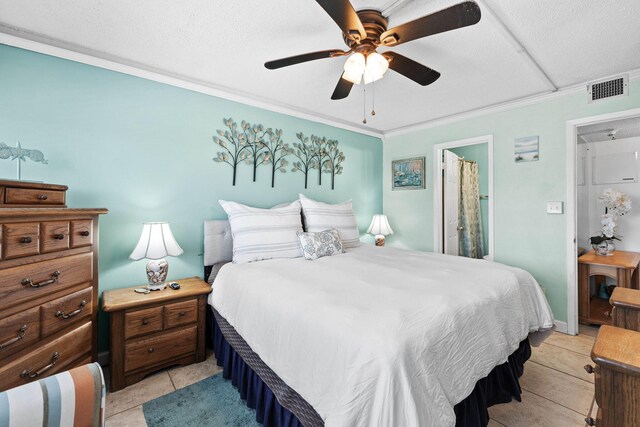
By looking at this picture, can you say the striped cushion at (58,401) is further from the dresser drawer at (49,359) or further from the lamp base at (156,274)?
the lamp base at (156,274)

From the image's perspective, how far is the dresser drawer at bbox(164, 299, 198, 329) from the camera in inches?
79.3

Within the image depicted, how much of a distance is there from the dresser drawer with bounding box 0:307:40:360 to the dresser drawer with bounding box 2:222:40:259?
0.89ft

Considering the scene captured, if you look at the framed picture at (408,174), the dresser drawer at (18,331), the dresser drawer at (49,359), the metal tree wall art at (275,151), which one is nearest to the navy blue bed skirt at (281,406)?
the dresser drawer at (49,359)

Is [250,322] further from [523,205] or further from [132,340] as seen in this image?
[523,205]

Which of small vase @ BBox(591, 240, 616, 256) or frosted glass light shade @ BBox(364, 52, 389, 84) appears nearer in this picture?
frosted glass light shade @ BBox(364, 52, 389, 84)

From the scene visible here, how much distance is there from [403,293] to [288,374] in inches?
26.9

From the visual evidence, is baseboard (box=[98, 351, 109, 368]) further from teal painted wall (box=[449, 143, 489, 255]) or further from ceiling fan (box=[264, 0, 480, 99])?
teal painted wall (box=[449, 143, 489, 255])

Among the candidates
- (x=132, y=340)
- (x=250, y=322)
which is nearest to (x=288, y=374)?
(x=250, y=322)

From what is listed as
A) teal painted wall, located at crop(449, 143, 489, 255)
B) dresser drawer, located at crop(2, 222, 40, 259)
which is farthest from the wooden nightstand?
teal painted wall, located at crop(449, 143, 489, 255)

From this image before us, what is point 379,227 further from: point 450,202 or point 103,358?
point 103,358

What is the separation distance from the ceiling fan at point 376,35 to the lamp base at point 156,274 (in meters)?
1.67

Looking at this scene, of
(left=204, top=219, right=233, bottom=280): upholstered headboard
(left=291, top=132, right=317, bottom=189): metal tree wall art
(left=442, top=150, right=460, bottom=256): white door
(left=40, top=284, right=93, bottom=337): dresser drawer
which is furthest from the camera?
(left=442, top=150, right=460, bottom=256): white door

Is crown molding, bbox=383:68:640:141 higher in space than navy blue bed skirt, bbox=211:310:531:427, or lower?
higher

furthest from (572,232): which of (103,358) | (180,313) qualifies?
(103,358)
